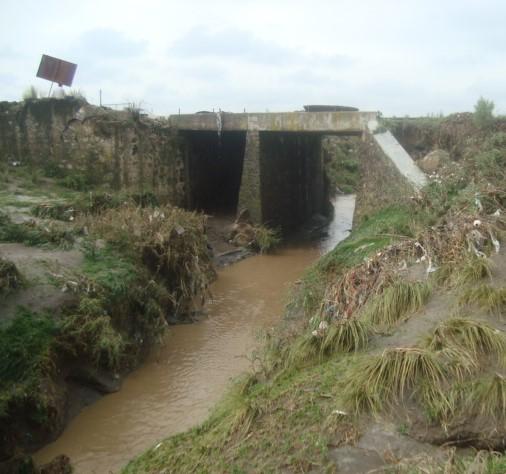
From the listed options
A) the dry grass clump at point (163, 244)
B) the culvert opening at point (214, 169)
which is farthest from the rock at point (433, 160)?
the culvert opening at point (214, 169)

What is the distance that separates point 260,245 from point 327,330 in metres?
9.13

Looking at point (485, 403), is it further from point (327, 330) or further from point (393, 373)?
point (327, 330)

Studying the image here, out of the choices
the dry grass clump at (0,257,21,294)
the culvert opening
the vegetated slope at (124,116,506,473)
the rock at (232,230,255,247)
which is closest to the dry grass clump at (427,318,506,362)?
the vegetated slope at (124,116,506,473)

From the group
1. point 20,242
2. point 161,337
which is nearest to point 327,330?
point 161,337

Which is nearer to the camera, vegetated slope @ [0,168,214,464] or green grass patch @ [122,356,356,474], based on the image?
green grass patch @ [122,356,356,474]

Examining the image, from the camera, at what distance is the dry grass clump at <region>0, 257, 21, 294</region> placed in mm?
6977

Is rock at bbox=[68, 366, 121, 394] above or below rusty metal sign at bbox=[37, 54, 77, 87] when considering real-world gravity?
below

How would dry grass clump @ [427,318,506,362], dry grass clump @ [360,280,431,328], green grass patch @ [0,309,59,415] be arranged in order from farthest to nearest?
green grass patch @ [0,309,59,415] → dry grass clump @ [360,280,431,328] → dry grass clump @ [427,318,506,362]

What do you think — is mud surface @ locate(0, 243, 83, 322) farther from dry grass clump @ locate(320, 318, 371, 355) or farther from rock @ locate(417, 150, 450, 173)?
rock @ locate(417, 150, 450, 173)

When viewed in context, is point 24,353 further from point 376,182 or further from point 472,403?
point 376,182

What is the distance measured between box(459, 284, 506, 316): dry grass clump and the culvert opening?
11.1m

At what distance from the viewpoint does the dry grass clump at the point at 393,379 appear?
426 centimetres

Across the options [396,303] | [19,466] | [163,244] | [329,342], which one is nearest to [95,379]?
[19,466]

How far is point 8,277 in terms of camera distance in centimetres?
705
